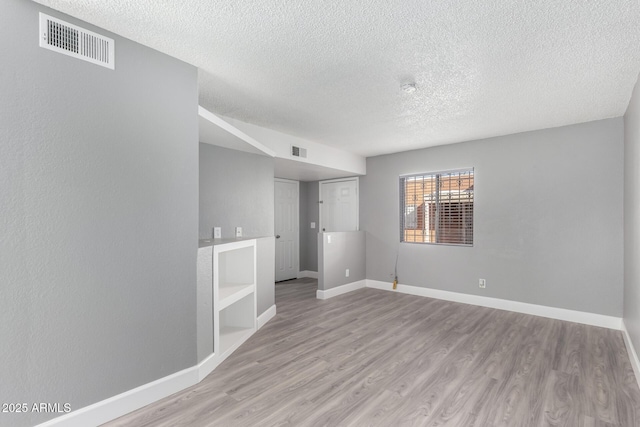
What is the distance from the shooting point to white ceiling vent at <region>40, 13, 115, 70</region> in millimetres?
1818

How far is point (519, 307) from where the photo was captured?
14.4ft

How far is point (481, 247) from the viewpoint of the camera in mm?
4754

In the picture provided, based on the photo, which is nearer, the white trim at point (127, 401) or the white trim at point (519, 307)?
the white trim at point (127, 401)

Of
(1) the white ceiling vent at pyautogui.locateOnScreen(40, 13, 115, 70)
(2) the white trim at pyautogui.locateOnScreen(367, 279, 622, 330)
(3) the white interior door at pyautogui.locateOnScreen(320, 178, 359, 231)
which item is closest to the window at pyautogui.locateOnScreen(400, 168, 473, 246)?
(2) the white trim at pyautogui.locateOnScreen(367, 279, 622, 330)

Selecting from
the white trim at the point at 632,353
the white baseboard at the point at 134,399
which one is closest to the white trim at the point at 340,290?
the white baseboard at the point at 134,399

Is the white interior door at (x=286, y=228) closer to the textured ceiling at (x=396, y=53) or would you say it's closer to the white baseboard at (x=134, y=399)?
the textured ceiling at (x=396, y=53)

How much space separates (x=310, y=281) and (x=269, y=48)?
5160 millimetres

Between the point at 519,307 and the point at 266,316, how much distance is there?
3.56 metres

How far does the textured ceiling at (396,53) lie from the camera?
6.00ft

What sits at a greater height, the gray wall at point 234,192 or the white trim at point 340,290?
the gray wall at point 234,192

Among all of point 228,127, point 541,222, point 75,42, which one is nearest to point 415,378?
point 228,127

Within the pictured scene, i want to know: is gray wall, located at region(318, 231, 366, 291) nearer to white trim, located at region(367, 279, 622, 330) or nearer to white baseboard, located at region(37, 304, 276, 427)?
white trim, located at region(367, 279, 622, 330)

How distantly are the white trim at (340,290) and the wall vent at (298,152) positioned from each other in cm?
226

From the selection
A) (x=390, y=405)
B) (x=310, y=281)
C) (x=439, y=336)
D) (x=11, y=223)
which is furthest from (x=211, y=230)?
(x=310, y=281)
